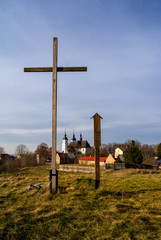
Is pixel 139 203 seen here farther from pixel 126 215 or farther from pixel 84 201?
pixel 84 201

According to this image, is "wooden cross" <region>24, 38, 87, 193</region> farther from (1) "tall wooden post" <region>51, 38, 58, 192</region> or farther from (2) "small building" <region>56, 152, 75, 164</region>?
(2) "small building" <region>56, 152, 75, 164</region>

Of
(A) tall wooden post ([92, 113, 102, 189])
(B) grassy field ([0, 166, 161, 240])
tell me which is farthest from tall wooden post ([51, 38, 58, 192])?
(A) tall wooden post ([92, 113, 102, 189])

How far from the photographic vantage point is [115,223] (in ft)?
11.3

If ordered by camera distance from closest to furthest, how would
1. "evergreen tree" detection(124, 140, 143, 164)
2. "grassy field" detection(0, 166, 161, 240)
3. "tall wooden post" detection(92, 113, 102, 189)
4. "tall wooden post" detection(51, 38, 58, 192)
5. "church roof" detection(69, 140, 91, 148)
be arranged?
"grassy field" detection(0, 166, 161, 240)
"tall wooden post" detection(51, 38, 58, 192)
"tall wooden post" detection(92, 113, 102, 189)
"evergreen tree" detection(124, 140, 143, 164)
"church roof" detection(69, 140, 91, 148)

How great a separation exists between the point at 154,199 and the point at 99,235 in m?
2.79

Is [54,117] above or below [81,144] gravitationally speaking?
above

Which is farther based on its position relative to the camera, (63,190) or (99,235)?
(63,190)

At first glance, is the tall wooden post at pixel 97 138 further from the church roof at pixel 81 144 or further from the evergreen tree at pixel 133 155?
the church roof at pixel 81 144

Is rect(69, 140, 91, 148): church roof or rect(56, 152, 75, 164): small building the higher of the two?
rect(69, 140, 91, 148): church roof

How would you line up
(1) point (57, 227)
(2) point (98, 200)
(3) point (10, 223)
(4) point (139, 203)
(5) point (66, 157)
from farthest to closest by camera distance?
(5) point (66, 157) → (2) point (98, 200) → (4) point (139, 203) → (3) point (10, 223) → (1) point (57, 227)

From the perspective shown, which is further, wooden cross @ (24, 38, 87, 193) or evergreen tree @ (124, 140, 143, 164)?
evergreen tree @ (124, 140, 143, 164)

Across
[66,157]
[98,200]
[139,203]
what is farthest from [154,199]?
[66,157]

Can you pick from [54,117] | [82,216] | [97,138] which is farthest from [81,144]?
[82,216]

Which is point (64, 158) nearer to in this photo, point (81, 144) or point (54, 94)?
point (81, 144)
